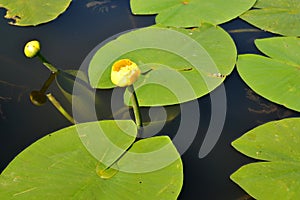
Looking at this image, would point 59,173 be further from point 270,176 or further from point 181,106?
point 270,176

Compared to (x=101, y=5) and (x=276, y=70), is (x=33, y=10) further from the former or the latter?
(x=276, y=70)

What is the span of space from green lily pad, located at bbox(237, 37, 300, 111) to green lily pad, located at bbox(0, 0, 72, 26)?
97cm

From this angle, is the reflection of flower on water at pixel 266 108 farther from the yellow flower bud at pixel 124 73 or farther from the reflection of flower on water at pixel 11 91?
the reflection of flower on water at pixel 11 91

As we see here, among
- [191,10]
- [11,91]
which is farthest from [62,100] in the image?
[191,10]

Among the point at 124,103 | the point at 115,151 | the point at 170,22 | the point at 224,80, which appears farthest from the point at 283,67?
the point at 115,151

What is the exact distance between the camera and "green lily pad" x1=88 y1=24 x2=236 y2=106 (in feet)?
5.26

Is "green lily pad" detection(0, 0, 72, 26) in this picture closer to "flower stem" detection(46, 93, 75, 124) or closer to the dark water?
the dark water

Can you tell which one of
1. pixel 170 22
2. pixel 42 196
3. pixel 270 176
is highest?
pixel 170 22

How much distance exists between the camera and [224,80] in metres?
1.72

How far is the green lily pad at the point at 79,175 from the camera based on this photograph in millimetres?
1244

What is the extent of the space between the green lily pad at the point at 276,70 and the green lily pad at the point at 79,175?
51 centimetres

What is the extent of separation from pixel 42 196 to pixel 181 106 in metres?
0.65

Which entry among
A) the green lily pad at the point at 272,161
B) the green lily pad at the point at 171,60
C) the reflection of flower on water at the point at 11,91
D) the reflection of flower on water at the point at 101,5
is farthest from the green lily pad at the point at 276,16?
the reflection of flower on water at the point at 11,91

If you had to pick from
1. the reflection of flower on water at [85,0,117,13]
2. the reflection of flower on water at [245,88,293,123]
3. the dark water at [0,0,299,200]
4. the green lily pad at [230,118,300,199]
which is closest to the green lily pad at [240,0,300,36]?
the dark water at [0,0,299,200]
